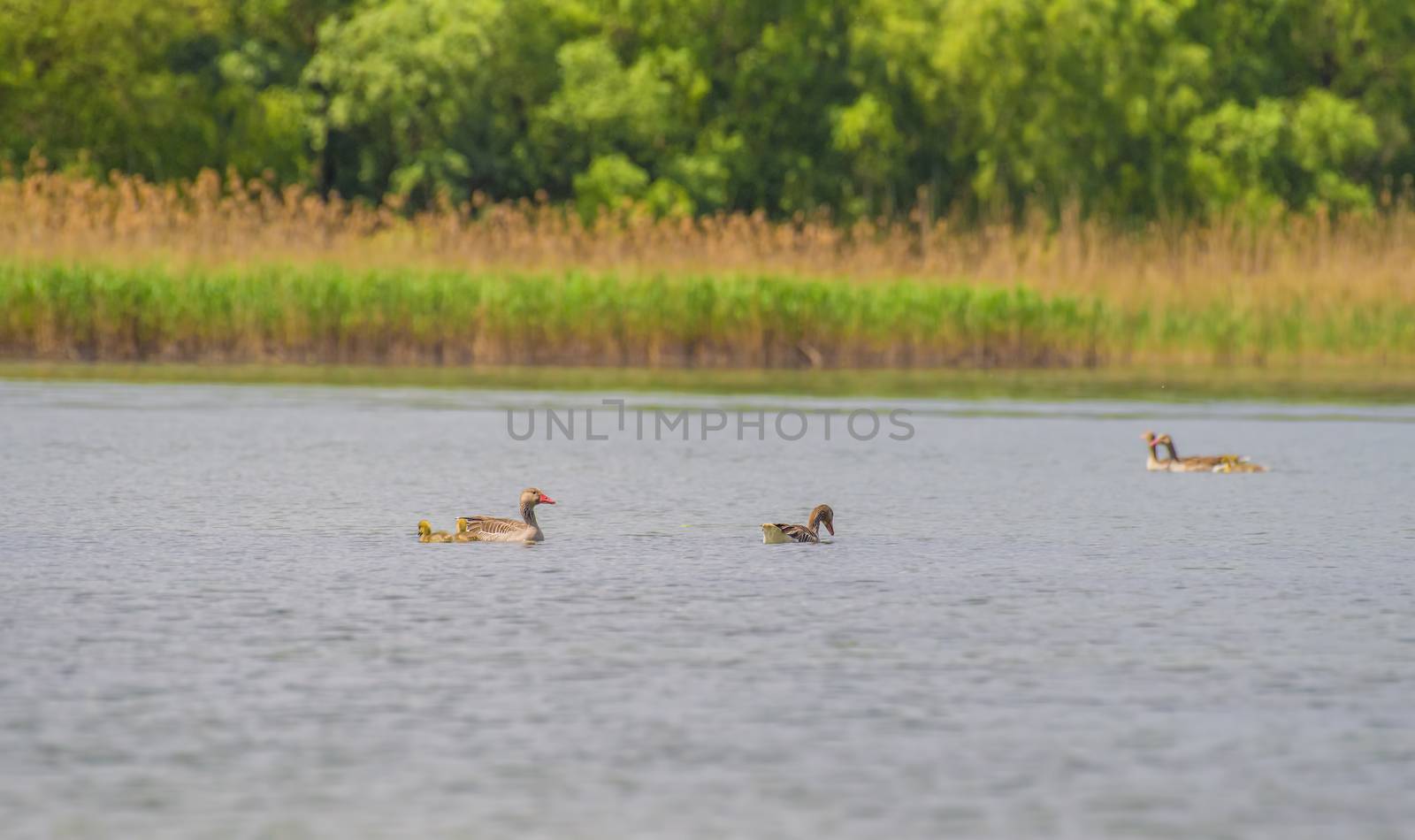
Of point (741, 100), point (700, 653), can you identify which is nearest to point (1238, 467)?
point (700, 653)

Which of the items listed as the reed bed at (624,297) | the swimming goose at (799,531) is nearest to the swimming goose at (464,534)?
the swimming goose at (799,531)

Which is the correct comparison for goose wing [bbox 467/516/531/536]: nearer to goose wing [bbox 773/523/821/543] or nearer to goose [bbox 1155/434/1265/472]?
goose wing [bbox 773/523/821/543]

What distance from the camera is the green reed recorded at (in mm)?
30016

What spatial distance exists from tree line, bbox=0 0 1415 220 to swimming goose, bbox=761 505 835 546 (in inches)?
1172

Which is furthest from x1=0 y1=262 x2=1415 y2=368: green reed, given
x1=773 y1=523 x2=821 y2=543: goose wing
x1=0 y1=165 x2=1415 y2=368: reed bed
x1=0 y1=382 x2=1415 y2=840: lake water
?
x1=773 y1=523 x2=821 y2=543: goose wing

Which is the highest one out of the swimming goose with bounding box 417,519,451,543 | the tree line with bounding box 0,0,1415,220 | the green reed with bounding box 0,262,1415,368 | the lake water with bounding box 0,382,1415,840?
the tree line with bounding box 0,0,1415,220

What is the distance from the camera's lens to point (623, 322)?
102 ft

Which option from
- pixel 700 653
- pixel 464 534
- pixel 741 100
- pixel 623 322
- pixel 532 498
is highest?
pixel 741 100

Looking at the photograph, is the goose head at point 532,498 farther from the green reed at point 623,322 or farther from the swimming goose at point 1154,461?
the green reed at point 623,322

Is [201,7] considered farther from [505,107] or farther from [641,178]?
[641,178]

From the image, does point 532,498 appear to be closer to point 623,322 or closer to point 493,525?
point 493,525

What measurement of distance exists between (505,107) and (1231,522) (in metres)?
34.1

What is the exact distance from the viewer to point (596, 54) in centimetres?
4822

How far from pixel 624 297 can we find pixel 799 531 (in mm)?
16693
